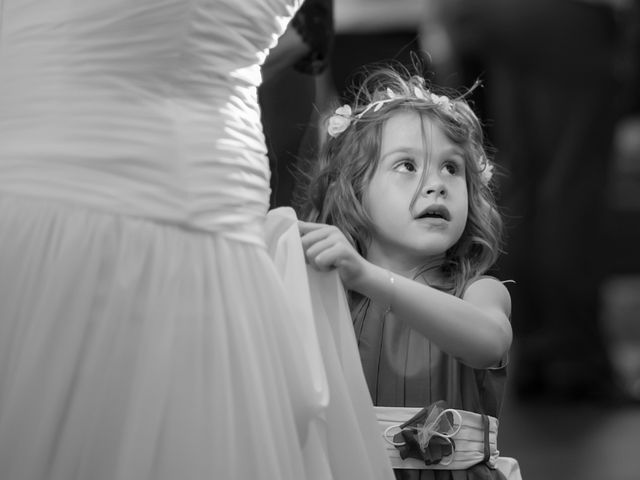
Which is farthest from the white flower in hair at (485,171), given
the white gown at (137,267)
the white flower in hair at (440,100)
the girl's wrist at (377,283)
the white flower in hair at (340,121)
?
the white gown at (137,267)

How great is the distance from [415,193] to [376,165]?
97 mm

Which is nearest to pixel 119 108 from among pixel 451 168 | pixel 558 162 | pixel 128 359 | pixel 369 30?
pixel 128 359

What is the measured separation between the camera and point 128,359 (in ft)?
4.44

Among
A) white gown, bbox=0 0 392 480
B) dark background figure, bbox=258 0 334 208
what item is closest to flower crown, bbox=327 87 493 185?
dark background figure, bbox=258 0 334 208

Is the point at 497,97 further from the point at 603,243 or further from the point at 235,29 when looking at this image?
the point at 235,29

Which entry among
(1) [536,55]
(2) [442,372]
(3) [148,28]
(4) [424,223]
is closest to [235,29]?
(3) [148,28]

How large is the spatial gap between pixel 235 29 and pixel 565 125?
4.96m

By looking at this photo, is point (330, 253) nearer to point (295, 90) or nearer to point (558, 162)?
point (295, 90)

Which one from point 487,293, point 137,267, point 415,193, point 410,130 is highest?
point 410,130

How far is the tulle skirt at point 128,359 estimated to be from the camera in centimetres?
133

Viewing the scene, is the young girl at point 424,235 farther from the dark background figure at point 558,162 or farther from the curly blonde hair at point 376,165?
the dark background figure at point 558,162

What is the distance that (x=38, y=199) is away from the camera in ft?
4.51

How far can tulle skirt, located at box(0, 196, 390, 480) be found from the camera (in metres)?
1.33

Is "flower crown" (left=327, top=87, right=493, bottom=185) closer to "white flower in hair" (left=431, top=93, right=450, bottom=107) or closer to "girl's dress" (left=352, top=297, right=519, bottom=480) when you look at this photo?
"white flower in hair" (left=431, top=93, right=450, bottom=107)
